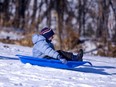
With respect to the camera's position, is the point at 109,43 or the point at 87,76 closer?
the point at 87,76

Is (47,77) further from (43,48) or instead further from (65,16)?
(65,16)

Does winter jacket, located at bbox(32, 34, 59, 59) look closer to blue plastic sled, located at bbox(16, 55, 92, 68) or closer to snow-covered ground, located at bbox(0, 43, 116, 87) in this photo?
blue plastic sled, located at bbox(16, 55, 92, 68)

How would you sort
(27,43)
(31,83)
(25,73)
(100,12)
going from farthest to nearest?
1. (100,12)
2. (27,43)
3. (25,73)
4. (31,83)

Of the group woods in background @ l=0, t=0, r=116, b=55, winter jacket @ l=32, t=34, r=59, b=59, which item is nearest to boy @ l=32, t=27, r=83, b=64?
winter jacket @ l=32, t=34, r=59, b=59

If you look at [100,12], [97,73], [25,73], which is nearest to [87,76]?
[97,73]

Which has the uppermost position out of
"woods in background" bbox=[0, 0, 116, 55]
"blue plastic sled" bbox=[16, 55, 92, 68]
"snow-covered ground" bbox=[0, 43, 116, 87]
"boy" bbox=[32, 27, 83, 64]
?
"woods in background" bbox=[0, 0, 116, 55]

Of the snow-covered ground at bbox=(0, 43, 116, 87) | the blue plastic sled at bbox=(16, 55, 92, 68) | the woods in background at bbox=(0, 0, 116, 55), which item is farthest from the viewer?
the woods in background at bbox=(0, 0, 116, 55)

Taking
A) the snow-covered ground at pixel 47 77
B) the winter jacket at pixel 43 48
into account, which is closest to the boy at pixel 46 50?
the winter jacket at pixel 43 48

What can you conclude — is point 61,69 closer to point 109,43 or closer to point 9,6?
point 109,43

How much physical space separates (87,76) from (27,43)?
331 inches

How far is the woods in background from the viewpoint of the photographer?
60.2ft

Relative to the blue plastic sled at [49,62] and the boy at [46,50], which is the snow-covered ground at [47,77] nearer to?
the blue plastic sled at [49,62]

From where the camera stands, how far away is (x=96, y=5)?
19.6m

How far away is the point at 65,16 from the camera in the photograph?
63.9ft
